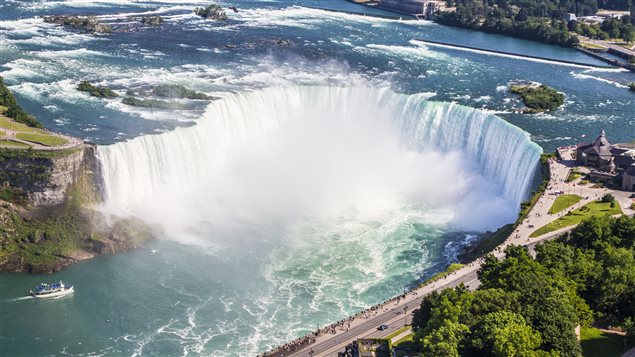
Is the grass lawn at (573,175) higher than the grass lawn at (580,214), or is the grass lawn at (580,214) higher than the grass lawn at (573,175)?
the grass lawn at (573,175)

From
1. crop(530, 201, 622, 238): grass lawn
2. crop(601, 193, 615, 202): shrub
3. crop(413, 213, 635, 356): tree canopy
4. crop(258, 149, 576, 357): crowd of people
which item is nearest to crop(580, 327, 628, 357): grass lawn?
crop(413, 213, 635, 356): tree canopy

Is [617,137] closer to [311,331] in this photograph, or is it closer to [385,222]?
[385,222]

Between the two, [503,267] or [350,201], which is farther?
[350,201]

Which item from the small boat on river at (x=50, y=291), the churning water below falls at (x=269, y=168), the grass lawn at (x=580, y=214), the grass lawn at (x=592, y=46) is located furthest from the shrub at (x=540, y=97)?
the small boat on river at (x=50, y=291)

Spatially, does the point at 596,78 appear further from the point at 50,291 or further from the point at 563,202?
the point at 50,291

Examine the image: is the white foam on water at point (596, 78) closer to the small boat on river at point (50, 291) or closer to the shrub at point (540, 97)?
the shrub at point (540, 97)

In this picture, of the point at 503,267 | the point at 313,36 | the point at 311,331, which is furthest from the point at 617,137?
the point at 313,36
